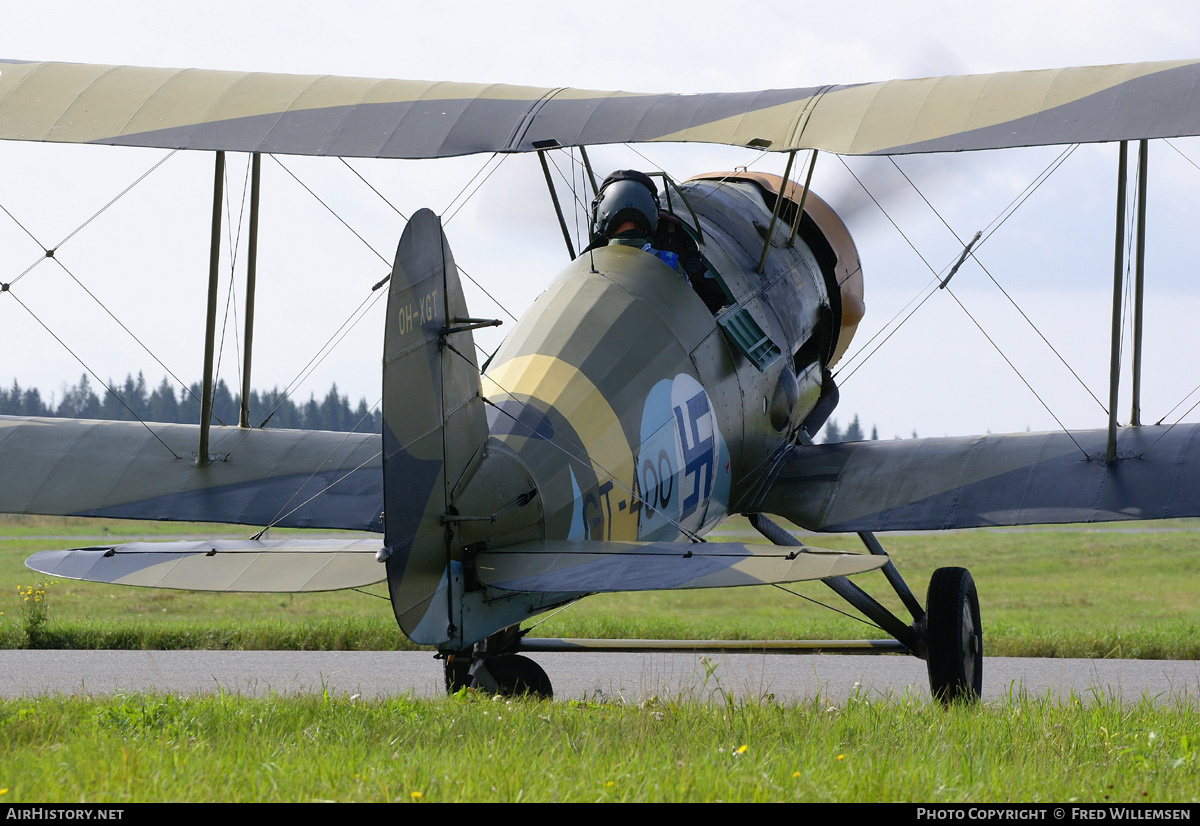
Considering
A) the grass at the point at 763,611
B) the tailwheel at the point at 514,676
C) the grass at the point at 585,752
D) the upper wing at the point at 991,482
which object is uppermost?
the upper wing at the point at 991,482

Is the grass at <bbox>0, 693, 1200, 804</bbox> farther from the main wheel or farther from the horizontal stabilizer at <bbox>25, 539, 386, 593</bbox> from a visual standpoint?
the main wheel

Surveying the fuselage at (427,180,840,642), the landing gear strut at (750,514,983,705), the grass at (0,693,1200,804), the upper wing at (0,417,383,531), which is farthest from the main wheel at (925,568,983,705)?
the upper wing at (0,417,383,531)

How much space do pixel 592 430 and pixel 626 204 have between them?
2.00 m

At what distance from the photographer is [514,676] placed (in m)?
7.52

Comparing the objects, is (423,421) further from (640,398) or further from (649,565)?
(640,398)

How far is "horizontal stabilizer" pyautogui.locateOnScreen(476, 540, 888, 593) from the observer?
14.9 ft

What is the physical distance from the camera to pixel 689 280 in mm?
7793

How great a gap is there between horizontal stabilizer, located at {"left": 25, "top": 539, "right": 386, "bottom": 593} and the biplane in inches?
0.6

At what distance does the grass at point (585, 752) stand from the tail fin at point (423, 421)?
0.55m

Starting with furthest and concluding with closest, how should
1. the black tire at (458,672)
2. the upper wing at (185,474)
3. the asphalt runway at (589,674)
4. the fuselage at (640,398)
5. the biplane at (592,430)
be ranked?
the asphalt runway at (589,674) → the upper wing at (185,474) → the black tire at (458,672) → the fuselage at (640,398) → the biplane at (592,430)

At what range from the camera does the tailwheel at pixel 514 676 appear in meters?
7.46

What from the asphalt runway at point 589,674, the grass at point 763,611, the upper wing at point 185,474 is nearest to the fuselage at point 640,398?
the grass at point 763,611

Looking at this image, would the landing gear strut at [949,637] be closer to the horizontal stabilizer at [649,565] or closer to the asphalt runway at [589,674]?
the asphalt runway at [589,674]

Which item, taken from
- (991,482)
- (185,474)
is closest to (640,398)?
(991,482)
